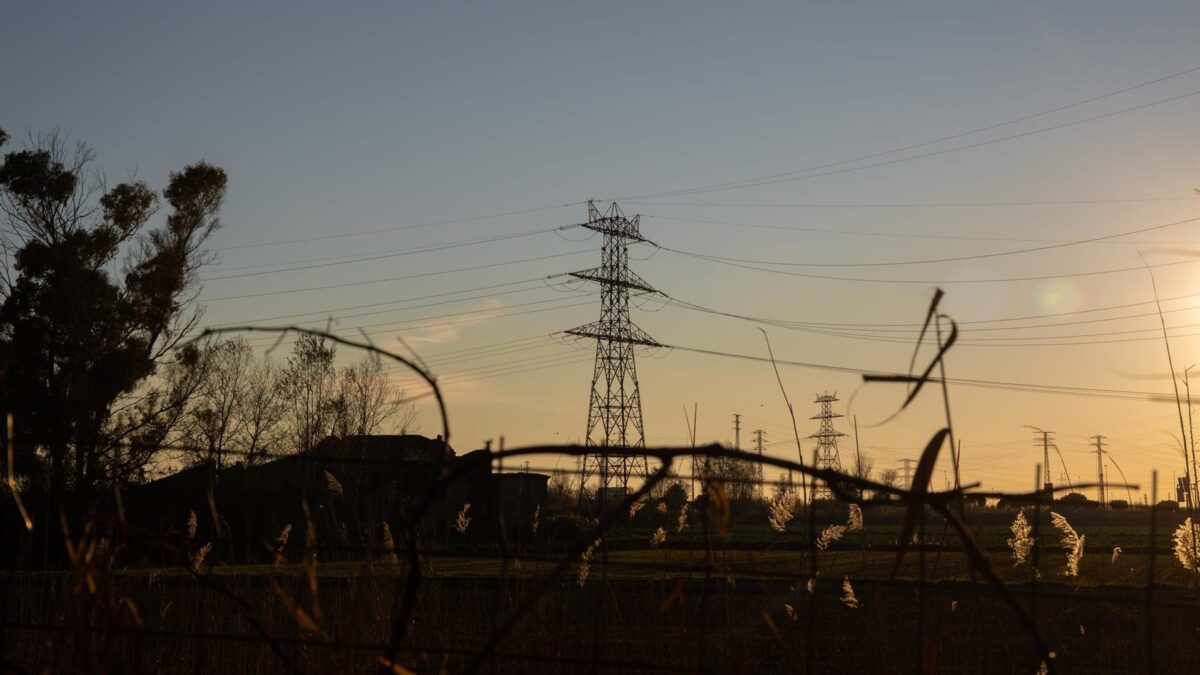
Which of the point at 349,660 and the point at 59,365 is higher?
the point at 59,365

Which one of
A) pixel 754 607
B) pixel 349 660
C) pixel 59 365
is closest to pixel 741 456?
pixel 349 660

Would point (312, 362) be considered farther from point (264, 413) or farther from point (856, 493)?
point (856, 493)

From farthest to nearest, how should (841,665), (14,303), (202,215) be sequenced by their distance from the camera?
(202,215)
(14,303)
(841,665)

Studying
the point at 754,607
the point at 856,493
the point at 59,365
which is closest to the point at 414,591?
the point at 856,493

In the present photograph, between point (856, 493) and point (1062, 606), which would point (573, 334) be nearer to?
point (1062, 606)

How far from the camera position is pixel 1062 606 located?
32.3ft

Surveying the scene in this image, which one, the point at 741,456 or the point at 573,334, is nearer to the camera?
the point at 741,456

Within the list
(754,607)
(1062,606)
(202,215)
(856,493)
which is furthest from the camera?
(202,215)

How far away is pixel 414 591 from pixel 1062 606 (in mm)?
9803

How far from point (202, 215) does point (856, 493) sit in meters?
28.4

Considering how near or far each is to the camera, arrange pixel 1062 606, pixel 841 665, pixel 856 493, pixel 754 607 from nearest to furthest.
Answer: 1. pixel 856 493
2. pixel 841 665
3. pixel 754 607
4. pixel 1062 606

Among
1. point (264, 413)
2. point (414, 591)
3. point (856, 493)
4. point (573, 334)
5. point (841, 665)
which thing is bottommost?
point (841, 665)

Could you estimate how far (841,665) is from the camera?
6484mm

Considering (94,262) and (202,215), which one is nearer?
(94,262)
